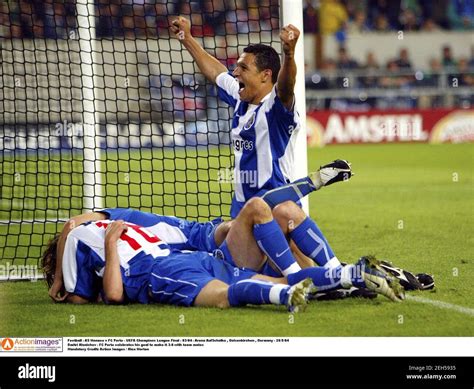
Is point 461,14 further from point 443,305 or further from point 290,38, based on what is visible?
point 290,38

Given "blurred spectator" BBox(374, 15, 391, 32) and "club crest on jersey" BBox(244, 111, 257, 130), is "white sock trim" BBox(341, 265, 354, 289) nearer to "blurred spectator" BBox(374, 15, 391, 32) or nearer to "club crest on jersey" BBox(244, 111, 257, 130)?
"club crest on jersey" BBox(244, 111, 257, 130)

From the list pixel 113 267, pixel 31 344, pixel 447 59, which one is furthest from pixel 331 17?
pixel 31 344

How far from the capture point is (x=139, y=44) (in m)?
22.8

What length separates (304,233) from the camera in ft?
21.5

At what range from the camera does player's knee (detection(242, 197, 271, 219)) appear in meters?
6.29

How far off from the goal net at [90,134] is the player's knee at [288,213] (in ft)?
6.92

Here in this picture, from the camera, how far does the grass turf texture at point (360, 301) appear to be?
5.88 meters

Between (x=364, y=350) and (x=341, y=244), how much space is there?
4.08 metres

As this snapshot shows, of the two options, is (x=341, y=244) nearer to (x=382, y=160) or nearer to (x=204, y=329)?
(x=204, y=329)

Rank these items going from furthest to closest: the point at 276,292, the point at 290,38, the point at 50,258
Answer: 1. the point at 50,258
2. the point at 290,38
3. the point at 276,292

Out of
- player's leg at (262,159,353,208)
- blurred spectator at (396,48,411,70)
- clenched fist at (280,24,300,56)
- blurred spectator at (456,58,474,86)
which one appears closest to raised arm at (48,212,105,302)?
player's leg at (262,159,353,208)

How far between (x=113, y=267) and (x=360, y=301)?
169 centimetres

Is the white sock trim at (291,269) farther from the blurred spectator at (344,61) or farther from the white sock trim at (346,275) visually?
the blurred spectator at (344,61)

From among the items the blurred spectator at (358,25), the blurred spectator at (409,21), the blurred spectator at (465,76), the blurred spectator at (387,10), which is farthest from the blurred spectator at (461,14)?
the blurred spectator at (358,25)
